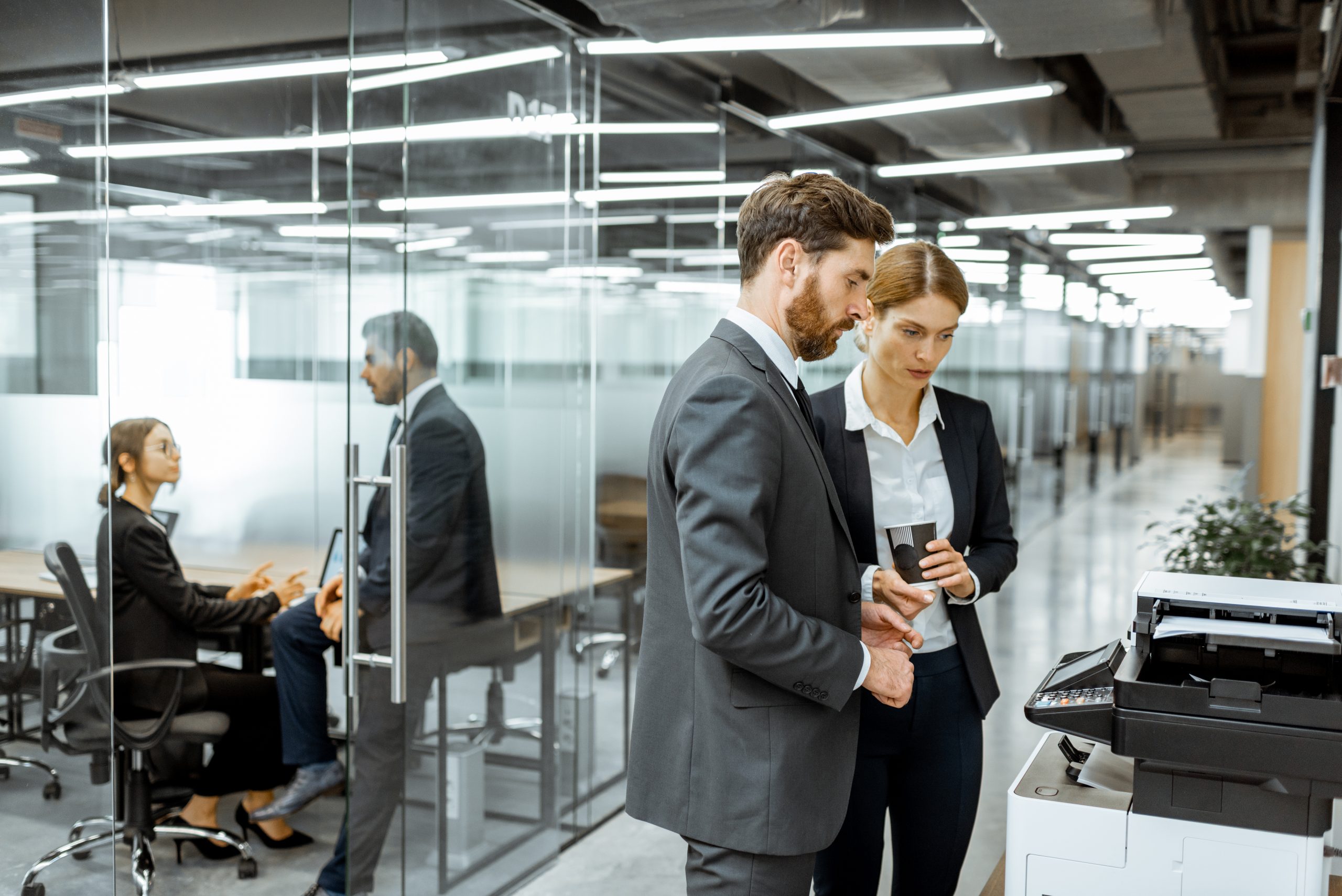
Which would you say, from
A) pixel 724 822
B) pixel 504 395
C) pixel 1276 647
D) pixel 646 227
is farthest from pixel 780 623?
pixel 646 227

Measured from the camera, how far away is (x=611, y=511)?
4.44m

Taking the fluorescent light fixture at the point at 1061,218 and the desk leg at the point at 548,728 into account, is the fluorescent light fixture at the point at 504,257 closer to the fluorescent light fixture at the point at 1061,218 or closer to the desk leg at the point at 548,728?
the desk leg at the point at 548,728

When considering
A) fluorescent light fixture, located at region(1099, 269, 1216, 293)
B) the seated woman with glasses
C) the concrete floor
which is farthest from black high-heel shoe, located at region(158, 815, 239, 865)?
fluorescent light fixture, located at region(1099, 269, 1216, 293)

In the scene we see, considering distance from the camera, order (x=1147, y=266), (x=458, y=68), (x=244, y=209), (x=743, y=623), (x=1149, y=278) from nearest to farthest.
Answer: (x=743, y=623)
(x=458, y=68)
(x=244, y=209)
(x=1147, y=266)
(x=1149, y=278)

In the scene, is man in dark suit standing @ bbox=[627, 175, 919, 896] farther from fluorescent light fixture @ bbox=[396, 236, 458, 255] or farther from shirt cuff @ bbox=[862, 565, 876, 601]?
fluorescent light fixture @ bbox=[396, 236, 458, 255]

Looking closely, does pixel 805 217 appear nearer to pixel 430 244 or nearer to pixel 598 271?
pixel 430 244

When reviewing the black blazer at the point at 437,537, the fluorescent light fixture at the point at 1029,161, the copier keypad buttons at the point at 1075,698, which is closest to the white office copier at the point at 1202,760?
the copier keypad buttons at the point at 1075,698

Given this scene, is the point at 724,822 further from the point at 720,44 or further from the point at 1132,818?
the point at 720,44

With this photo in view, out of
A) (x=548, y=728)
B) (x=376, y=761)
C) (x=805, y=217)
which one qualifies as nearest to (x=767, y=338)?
(x=805, y=217)

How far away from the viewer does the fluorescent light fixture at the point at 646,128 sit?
154 inches

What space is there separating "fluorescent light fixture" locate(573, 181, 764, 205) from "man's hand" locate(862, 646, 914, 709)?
2355 mm

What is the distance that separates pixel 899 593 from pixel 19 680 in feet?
6.83

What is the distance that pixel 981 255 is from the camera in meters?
9.30

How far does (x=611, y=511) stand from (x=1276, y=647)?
10.0 ft
